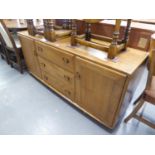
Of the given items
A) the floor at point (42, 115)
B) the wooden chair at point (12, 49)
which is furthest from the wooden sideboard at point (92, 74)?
the wooden chair at point (12, 49)

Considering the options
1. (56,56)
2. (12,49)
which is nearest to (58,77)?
(56,56)

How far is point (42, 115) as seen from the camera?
60.0 inches

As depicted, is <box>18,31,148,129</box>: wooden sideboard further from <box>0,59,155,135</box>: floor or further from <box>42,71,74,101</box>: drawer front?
<box>0,59,155,135</box>: floor

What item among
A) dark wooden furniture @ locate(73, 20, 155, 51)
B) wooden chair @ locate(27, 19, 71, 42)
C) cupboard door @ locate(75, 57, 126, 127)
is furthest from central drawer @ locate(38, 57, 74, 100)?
dark wooden furniture @ locate(73, 20, 155, 51)

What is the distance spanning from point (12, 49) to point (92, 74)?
1.63 meters

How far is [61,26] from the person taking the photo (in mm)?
1752

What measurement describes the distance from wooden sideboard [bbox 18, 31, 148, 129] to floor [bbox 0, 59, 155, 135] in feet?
0.47

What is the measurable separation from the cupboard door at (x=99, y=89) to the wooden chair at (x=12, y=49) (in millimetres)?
1297

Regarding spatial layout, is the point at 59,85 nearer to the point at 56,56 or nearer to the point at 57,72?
the point at 57,72

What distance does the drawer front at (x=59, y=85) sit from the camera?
1.47 meters

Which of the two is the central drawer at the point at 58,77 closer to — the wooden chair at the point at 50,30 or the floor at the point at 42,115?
the floor at the point at 42,115
